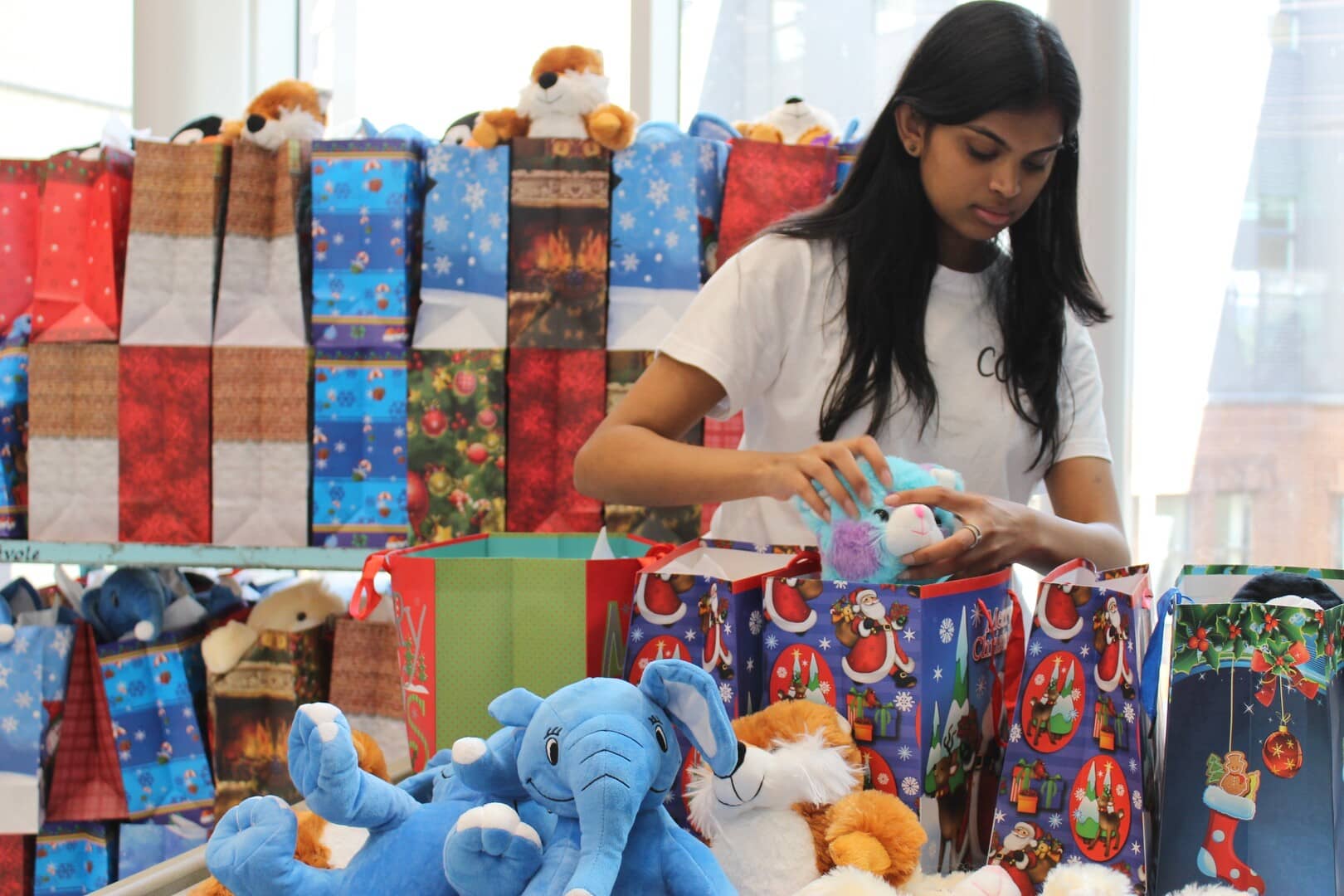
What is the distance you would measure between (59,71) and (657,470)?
307 centimetres

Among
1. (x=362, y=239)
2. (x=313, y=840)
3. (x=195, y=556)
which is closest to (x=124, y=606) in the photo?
(x=195, y=556)

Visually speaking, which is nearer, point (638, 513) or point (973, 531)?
point (973, 531)

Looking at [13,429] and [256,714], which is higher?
[13,429]

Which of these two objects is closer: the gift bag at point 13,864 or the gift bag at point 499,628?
the gift bag at point 499,628

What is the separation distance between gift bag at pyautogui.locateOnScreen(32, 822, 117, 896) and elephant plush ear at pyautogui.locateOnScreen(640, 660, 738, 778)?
1779 mm

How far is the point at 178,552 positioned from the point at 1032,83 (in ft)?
5.28

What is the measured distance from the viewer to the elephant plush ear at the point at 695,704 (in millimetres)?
571

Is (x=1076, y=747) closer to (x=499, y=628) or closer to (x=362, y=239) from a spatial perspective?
(x=499, y=628)

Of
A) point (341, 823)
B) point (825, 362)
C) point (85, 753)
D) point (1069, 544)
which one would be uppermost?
point (825, 362)

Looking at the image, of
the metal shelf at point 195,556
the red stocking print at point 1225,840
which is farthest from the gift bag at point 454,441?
the red stocking print at point 1225,840

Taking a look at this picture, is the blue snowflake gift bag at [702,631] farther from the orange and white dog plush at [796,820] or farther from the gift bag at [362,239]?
the gift bag at [362,239]

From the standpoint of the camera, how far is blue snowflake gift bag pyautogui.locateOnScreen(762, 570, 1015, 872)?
71 cm

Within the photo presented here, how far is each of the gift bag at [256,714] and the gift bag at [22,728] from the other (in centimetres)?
27

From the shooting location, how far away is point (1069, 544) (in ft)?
3.21
